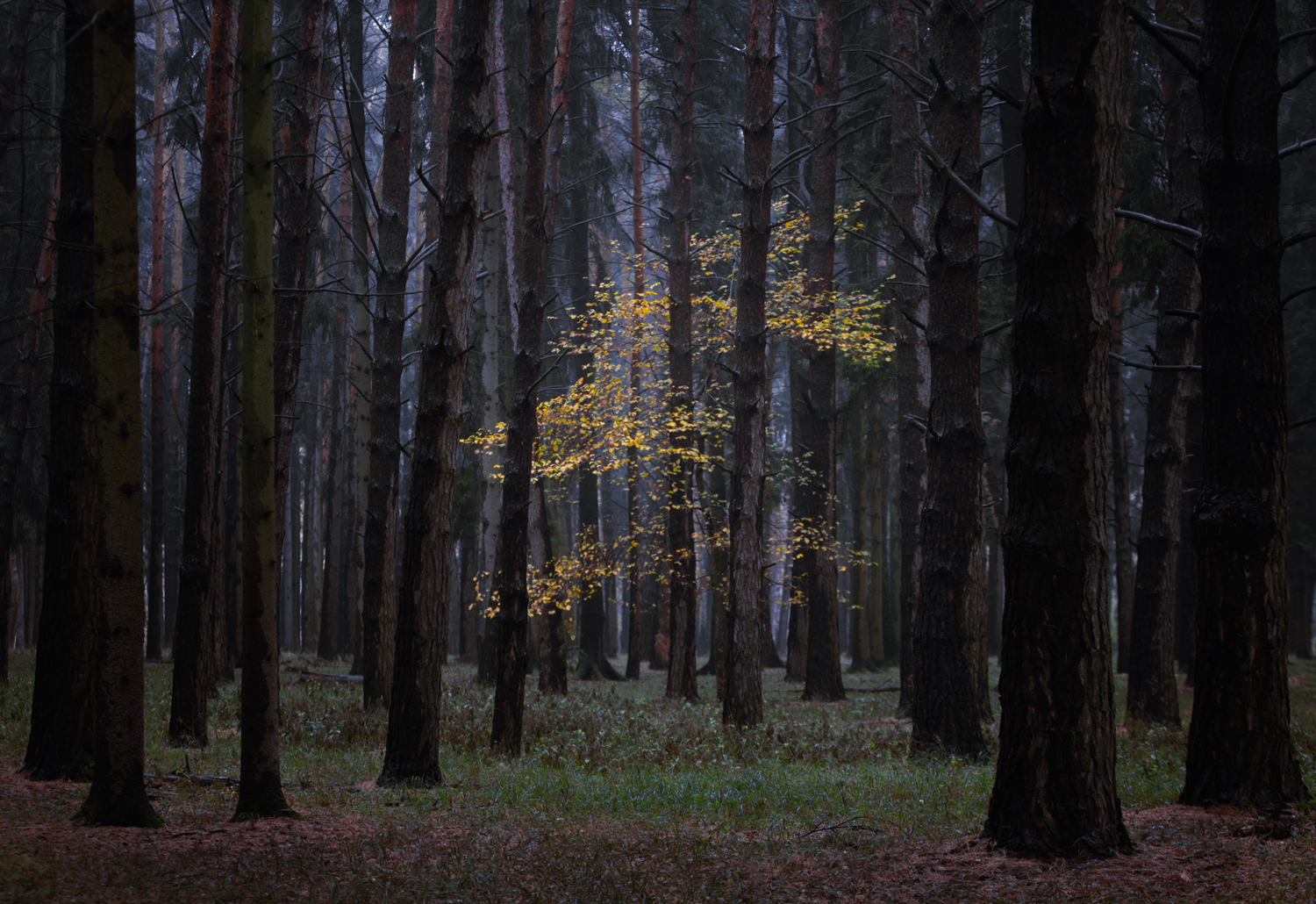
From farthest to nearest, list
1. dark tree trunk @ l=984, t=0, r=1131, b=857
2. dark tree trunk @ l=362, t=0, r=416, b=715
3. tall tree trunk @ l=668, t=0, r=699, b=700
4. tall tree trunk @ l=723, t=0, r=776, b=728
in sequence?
tall tree trunk @ l=668, t=0, r=699, b=700 < dark tree trunk @ l=362, t=0, r=416, b=715 < tall tree trunk @ l=723, t=0, r=776, b=728 < dark tree trunk @ l=984, t=0, r=1131, b=857

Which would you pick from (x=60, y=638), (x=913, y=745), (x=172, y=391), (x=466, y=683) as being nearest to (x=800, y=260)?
(x=466, y=683)

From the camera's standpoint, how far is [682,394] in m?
18.3

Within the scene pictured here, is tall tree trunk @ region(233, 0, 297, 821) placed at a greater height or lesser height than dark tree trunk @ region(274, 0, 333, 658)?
lesser

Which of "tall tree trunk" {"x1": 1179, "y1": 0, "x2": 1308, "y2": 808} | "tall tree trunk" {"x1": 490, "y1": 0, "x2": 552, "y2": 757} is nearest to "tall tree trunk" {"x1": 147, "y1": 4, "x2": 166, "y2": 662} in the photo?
"tall tree trunk" {"x1": 490, "y1": 0, "x2": 552, "y2": 757}

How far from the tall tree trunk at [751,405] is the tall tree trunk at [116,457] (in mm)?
8780

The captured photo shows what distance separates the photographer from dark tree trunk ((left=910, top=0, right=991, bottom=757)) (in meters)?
10.1

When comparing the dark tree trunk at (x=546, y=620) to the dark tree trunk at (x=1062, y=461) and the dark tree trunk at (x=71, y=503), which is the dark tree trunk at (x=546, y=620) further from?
the dark tree trunk at (x=1062, y=461)

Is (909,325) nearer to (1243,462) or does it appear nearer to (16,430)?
(1243,462)

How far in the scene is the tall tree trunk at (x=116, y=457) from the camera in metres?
5.54

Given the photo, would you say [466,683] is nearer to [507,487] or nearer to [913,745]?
[507,487]

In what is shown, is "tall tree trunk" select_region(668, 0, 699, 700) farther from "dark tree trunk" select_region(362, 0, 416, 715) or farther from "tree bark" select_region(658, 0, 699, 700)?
"dark tree trunk" select_region(362, 0, 416, 715)

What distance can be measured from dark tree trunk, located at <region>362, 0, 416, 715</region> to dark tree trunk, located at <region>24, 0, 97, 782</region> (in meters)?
6.33

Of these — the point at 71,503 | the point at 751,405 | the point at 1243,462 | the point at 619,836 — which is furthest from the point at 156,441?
the point at 1243,462

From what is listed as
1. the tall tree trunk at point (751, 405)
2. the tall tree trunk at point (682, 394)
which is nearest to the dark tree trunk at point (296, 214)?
the tall tree trunk at point (751, 405)
